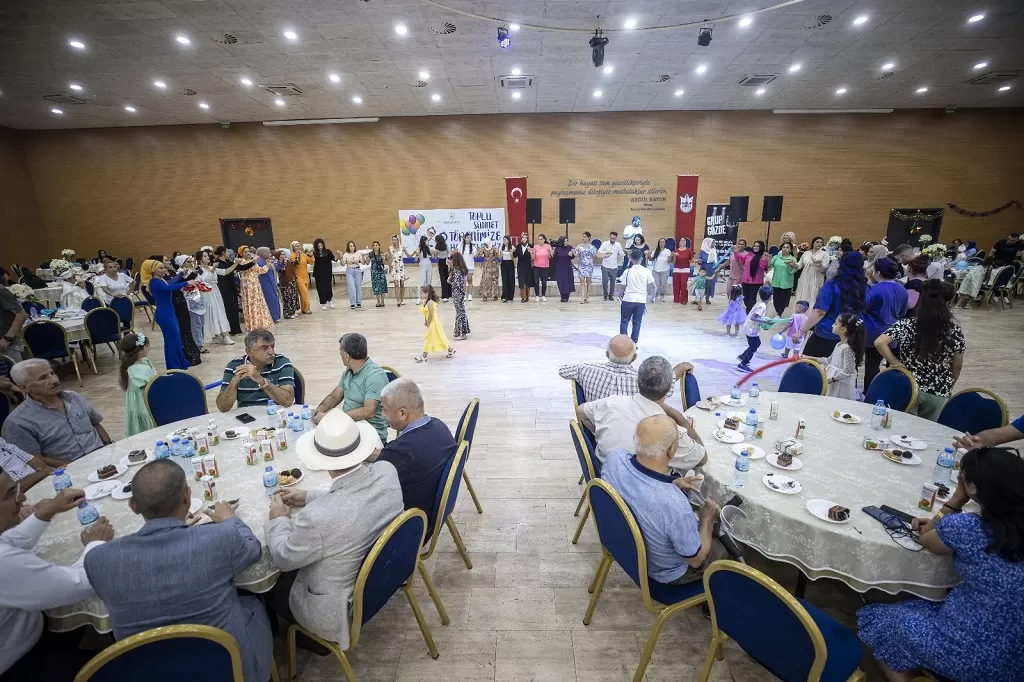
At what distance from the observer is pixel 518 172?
567 inches

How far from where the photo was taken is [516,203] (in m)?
14.4

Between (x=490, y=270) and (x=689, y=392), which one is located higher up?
(x=490, y=270)

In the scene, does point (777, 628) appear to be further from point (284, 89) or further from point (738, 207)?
point (738, 207)

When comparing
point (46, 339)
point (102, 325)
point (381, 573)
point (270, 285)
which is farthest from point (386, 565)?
point (270, 285)

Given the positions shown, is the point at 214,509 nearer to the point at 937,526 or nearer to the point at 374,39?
the point at 937,526

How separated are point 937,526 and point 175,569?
9.05ft

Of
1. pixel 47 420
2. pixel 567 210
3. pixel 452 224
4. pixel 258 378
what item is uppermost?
pixel 567 210

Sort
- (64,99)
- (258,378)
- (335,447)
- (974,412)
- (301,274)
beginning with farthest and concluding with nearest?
(64,99)
(301,274)
(258,378)
(974,412)
(335,447)

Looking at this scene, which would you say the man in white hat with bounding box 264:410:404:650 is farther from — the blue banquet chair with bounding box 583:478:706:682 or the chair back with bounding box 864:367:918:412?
the chair back with bounding box 864:367:918:412

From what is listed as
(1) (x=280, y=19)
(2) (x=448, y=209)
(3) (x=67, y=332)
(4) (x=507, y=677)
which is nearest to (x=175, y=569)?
(4) (x=507, y=677)

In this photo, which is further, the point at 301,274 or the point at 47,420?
the point at 301,274

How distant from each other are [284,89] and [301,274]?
14.6ft

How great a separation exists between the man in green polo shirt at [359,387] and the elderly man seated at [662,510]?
1926 mm

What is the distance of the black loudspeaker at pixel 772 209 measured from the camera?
13.9 m
